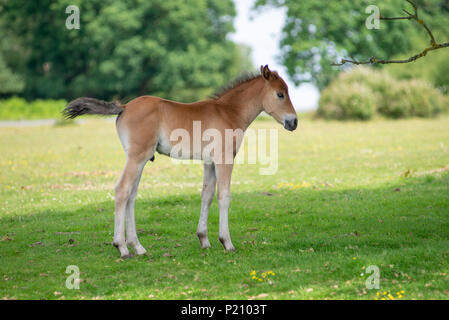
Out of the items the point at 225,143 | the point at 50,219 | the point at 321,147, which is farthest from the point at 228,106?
the point at 321,147

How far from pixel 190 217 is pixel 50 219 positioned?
10.6ft

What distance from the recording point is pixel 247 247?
970 cm

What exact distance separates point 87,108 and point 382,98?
38042mm

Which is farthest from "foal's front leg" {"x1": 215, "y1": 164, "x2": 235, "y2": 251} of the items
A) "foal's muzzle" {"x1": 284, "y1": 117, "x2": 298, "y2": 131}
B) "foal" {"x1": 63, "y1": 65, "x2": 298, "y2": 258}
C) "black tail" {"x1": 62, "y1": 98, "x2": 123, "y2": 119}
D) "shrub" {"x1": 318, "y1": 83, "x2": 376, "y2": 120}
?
"shrub" {"x1": 318, "y1": 83, "x2": 376, "y2": 120}

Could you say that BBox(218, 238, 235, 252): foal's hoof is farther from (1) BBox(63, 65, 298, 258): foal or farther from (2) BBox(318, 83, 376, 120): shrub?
(2) BBox(318, 83, 376, 120): shrub

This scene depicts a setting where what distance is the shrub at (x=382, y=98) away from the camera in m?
42.8

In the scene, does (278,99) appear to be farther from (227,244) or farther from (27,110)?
(27,110)

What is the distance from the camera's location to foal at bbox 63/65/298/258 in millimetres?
8906

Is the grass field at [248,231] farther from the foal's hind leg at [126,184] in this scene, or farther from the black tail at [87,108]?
the black tail at [87,108]

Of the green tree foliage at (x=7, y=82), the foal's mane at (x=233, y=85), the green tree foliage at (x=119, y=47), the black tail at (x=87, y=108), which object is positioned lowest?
the black tail at (x=87, y=108)

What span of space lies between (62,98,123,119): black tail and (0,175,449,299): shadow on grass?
2.46m

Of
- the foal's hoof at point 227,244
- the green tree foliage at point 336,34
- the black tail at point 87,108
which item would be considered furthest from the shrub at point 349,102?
the black tail at point 87,108

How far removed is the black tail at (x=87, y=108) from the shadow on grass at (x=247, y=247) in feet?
8.07

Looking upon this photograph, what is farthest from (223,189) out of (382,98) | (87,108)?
(382,98)
